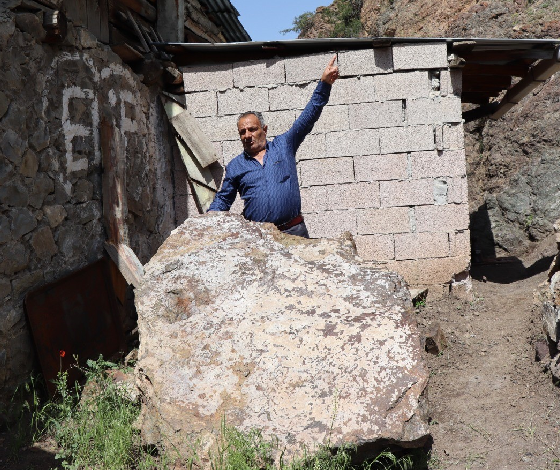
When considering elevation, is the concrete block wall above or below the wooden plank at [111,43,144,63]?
below

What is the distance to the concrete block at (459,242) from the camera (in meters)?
5.67

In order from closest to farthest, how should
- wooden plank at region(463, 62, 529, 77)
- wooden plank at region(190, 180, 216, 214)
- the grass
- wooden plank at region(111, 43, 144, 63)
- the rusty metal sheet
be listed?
1. the grass
2. the rusty metal sheet
3. wooden plank at region(111, 43, 144, 63)
4. wooden plank at region(190, 180, 216, 214)
5. wooden plank at region(463, 62, 529, 77)

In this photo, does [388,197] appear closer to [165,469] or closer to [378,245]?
[378,245]

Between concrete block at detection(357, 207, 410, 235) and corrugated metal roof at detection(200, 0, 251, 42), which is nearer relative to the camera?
concrete block at detection(357, 207, 410, 235)

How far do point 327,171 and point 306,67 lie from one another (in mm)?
1019

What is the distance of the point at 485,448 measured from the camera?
2998 mm

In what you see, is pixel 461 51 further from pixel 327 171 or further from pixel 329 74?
pixel 329 74

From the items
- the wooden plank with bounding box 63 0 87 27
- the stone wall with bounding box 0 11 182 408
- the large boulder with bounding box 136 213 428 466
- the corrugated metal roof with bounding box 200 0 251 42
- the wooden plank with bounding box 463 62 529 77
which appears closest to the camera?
the large boulder with bounding box 136 213 428 466

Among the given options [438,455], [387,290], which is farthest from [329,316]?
[438,455]

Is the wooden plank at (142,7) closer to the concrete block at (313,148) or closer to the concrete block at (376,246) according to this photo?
the concrete block at (313,148)

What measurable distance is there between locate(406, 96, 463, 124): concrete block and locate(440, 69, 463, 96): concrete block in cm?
6

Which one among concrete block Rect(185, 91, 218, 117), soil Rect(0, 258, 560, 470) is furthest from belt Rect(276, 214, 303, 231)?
concrete block Rect(185, 91, 218, 117)

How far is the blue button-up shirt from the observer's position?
3.82m

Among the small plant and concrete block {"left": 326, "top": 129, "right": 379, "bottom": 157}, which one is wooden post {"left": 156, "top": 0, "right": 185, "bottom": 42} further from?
the small plant
